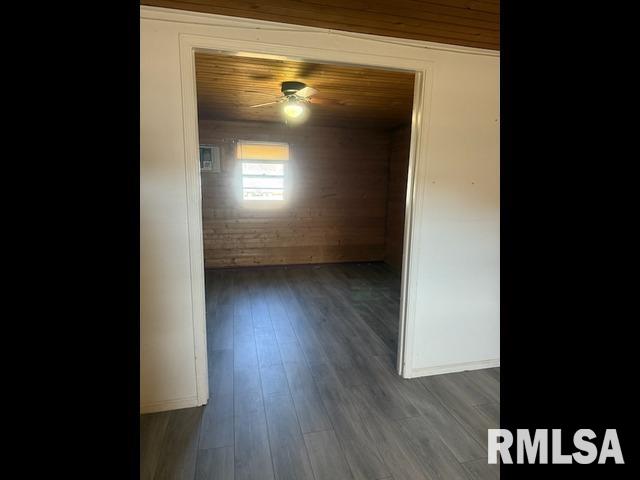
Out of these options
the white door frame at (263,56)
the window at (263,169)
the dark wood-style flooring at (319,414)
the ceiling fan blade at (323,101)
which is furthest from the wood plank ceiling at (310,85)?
the dark wood-style flooring at (319,414)

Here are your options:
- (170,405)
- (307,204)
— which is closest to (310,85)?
(307,204)

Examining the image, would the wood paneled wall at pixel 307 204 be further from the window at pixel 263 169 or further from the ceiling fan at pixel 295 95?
the ceiling fan at pixel 295 95

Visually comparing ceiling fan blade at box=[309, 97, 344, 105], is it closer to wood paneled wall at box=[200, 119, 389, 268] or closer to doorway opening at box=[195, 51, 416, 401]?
doorway opening at box=[195, 51, 416, 401]

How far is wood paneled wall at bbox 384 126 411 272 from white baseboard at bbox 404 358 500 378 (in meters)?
2.78

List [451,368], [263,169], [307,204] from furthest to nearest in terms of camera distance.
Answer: [307,204], [263,169], [451,368]

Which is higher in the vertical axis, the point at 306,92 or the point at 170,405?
the point at 306,92

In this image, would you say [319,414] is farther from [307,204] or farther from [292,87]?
[307,204]

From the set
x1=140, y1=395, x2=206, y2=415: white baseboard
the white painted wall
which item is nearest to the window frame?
the white painted wall

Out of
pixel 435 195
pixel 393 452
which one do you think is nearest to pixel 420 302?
pixel 435 195

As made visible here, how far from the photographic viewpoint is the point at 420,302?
2.19 meters

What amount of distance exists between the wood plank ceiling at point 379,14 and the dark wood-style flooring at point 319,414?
2180 millimetres

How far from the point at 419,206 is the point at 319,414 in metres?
1.42

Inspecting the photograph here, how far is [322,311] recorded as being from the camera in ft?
11.3
